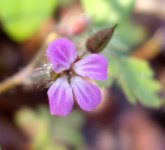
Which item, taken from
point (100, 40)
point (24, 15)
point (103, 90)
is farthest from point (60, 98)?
point (103, 90)

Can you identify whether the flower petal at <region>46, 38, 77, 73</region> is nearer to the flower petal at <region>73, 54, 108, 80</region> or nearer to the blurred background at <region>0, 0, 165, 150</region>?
the flower petal at <region>73, 54, 108, 80</region>

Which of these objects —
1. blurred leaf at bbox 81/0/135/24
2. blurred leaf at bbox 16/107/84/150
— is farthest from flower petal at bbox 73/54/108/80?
blurred leaf at bbox 16/107/84/150

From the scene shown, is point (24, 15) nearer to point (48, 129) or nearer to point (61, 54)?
point (48, 129)

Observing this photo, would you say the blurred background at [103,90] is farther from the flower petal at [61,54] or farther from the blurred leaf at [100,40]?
the flower petal at [61,54]

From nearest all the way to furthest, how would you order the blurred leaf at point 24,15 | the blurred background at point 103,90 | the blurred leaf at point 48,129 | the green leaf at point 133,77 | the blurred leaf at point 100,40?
1. the blurred leaf at point 100,40
2. the green leaf at point 133,77
3. the blurred background at point 103,90
4. the blurred leaf at point 24,15
5. the blurred leaf at point 48,129

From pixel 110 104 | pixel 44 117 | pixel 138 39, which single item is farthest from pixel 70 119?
pixel 138 39

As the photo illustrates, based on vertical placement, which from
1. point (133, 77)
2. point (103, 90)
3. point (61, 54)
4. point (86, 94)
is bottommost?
point (103, 90)

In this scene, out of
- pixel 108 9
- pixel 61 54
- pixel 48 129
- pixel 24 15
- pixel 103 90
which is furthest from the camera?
pixel 103 90

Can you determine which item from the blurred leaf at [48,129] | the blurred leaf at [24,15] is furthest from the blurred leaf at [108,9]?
the blurred leaf at [48,129]

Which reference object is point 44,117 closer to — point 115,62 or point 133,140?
point 133,140
